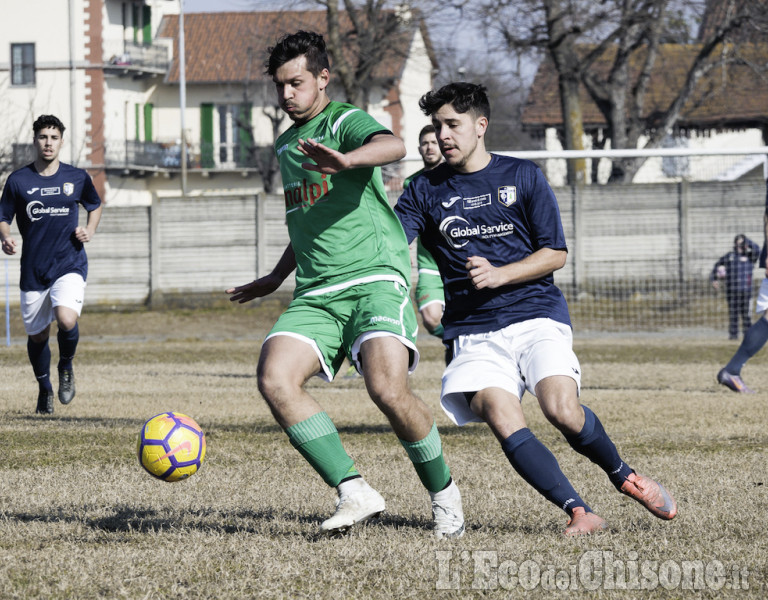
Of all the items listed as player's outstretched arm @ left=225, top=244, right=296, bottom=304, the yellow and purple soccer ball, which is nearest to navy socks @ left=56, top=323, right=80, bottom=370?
player's outstretched arm @ left=225, top=244, right=296, bottom=304

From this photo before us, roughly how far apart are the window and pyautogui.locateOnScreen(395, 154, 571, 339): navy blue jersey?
136 feet

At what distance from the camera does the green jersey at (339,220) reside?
4660 mm

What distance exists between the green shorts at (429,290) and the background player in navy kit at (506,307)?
165 inches

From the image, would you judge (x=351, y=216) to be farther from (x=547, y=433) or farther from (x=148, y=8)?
(x=148, y=8)

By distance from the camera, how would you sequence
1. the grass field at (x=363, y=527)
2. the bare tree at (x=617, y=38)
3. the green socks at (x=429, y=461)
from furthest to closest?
the bare tree at (x=617, y=38), the green socks at (x=429, y=461), the grass field at (x=363, y=527)

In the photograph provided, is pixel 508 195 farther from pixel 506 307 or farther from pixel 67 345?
pixel 67 345

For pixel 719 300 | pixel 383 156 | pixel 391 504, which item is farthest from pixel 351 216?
pixel 719 300

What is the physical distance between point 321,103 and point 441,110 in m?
0.53

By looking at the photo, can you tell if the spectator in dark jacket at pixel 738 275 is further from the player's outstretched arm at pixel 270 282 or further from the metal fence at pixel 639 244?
the player's outstretched arm at pixel 270 282

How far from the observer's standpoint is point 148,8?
4716 cm

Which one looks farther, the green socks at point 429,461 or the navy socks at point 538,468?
the green socks at point 429,461

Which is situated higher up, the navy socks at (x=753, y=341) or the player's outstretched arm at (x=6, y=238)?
the player's outstretched arm at (x=6, y=238)

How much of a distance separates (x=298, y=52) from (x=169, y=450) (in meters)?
1.74

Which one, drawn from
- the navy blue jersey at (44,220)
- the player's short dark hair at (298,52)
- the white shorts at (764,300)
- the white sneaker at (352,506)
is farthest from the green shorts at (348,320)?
the white shorts at (764,300)
